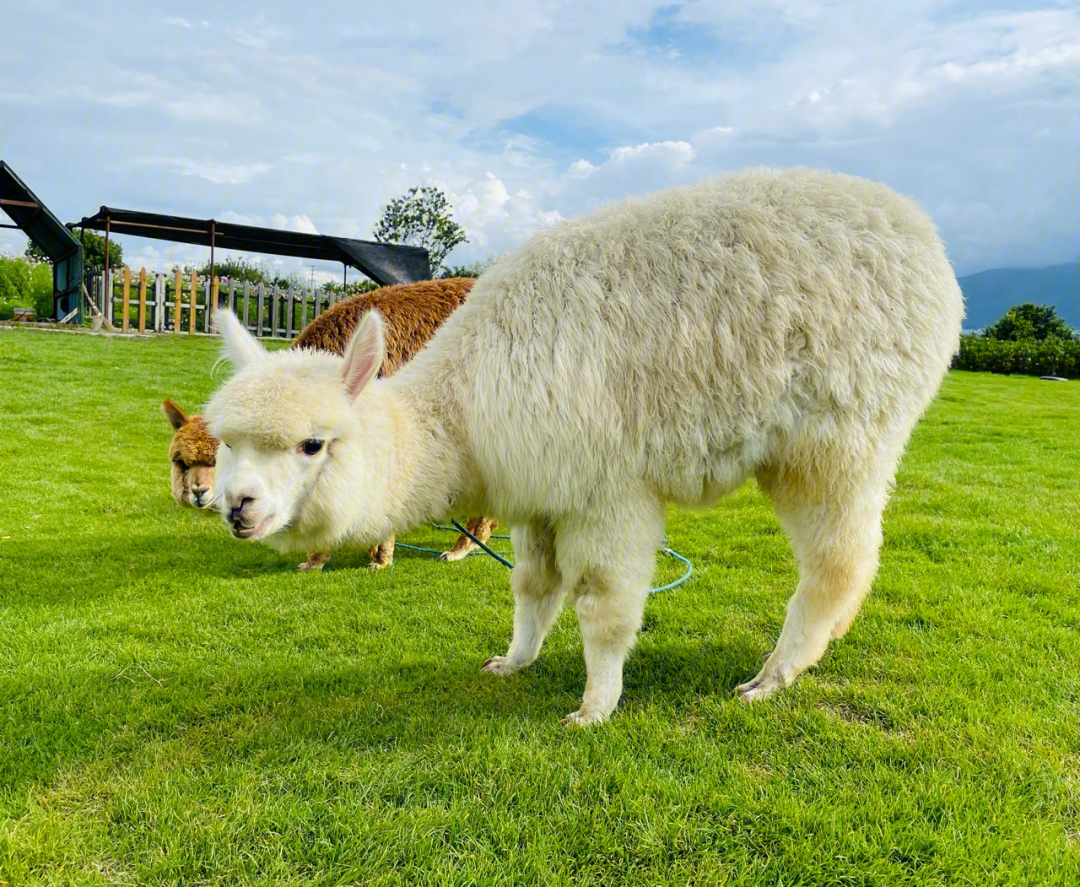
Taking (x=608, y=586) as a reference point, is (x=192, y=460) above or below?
above

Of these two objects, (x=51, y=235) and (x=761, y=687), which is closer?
(x=761, y=687)

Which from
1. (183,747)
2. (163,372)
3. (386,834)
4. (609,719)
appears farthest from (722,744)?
(163,372)

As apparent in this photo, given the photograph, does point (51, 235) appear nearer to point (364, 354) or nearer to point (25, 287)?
point (25, 287)

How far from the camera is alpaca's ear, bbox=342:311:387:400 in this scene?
105 inches

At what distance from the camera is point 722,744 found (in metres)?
2.90

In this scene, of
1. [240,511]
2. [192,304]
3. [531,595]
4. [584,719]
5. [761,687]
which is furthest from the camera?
[192,304]

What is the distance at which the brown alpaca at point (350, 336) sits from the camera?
15.6 ft

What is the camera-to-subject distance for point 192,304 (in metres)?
18.0

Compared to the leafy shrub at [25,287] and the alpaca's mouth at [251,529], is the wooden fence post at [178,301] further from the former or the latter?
the alpaca's mouth at [251,529]

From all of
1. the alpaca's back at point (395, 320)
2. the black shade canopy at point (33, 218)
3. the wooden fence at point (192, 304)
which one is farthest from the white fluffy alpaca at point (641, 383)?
the black shade canopy at point (33, 218)

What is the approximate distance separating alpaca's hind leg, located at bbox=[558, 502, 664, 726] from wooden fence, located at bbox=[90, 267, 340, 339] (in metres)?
16.6

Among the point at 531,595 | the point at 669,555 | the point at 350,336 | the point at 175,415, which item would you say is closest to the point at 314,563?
the point at 175,415

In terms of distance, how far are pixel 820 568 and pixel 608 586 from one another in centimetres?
98

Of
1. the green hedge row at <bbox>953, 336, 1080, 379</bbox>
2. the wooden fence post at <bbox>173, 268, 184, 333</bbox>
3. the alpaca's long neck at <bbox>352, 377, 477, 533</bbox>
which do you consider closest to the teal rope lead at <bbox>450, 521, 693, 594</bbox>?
the alpaca's long neck at <bbox>352, 377, 477, 533</bbox>
